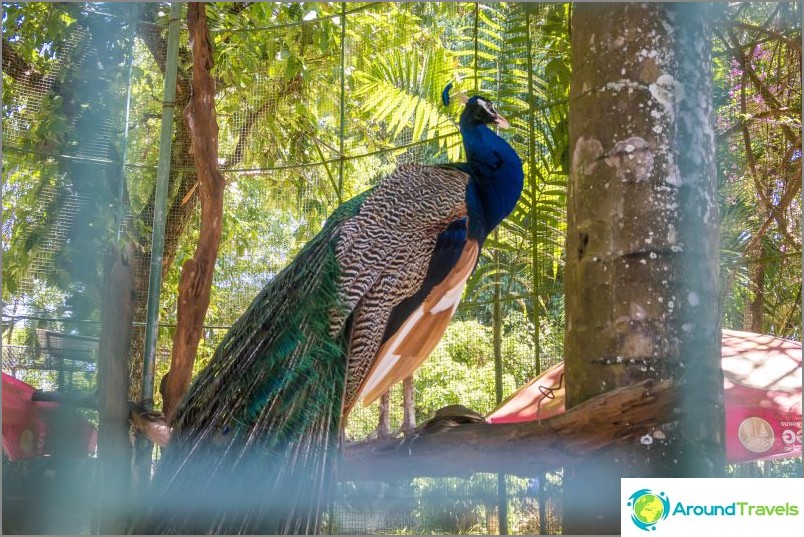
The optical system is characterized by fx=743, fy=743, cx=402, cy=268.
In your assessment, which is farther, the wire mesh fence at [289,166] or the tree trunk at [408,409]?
the wire mesh fence at [289,166]

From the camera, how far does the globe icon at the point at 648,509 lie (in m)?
1.38

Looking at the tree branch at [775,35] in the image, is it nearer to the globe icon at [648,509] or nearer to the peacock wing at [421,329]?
the peacock wing at [421,329]

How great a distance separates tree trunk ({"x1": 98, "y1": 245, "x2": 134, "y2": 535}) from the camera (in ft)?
8.29

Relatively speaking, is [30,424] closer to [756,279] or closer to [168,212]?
[168,212]

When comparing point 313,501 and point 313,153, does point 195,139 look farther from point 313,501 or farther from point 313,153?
point 313,501

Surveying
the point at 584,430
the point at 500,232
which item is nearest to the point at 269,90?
the point at 500,232

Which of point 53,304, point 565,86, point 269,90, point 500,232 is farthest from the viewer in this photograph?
point 269,90

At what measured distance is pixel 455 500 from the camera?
2.85m

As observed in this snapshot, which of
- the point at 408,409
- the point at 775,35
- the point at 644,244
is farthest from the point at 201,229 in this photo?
the point at 775,35

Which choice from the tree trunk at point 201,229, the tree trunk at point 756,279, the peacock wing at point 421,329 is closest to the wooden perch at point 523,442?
the peacock wing at point 421,329

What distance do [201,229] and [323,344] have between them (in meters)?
1.21

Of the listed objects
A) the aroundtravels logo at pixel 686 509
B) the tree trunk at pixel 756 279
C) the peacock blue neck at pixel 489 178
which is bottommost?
the aroundtravels logo at pixel 686 509

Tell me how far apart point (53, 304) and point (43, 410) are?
45 cm

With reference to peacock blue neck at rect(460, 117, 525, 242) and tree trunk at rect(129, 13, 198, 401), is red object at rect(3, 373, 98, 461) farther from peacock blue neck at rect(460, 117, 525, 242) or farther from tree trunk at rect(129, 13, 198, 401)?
peacock blue neck at rect(460, 117, 525, 242)
